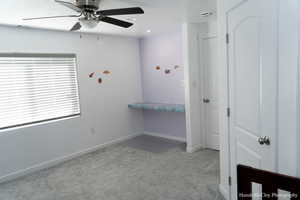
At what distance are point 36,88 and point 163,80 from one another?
2642mm

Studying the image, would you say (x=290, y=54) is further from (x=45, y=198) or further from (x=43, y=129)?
(x=43, y=129)

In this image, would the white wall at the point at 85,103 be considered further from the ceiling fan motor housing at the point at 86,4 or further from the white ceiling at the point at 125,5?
the ceiling fan motor housing at the point at 86,4

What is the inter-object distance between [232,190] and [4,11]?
11.0ft

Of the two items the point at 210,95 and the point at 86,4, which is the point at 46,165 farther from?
the point at 210,95

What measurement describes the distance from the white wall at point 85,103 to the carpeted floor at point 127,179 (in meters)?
0.34

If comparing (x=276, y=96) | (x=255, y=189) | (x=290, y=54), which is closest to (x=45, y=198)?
(x=255, y=189)

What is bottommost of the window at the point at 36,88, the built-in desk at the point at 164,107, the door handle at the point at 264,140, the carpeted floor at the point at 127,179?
the carpeted floor at the point at 127,179

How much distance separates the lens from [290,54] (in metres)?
1.35

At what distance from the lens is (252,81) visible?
1859mm

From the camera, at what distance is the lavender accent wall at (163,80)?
16.0ft

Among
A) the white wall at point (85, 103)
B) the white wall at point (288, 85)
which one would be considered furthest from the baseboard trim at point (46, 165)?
the white wall at point (288, 85)

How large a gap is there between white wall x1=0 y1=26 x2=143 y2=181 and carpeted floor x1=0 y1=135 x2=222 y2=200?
0.34m

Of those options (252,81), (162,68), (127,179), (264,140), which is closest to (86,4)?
(252,81)

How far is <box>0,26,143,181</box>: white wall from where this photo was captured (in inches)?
140
